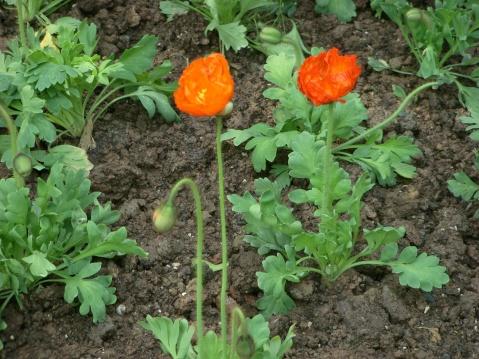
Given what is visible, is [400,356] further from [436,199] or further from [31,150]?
[31,150]

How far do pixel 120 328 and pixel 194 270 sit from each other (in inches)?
12.5

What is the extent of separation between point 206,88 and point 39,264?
754 mm

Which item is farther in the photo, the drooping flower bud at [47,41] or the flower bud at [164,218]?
the drooping flower bud at [47,41]

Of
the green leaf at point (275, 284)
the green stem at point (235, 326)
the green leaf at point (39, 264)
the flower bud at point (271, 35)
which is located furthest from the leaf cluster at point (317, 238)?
the green leaf at point (39, 264)

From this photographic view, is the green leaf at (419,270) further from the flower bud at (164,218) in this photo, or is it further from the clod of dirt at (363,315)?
the flower bud at (164,218)

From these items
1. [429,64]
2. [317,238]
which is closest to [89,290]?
[317,238]

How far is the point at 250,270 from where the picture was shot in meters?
3.15

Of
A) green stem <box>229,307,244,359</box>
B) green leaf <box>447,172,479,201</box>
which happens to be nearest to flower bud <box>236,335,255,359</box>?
green stem <box>229,307,244,359</box>

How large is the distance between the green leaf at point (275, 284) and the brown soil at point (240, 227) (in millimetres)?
46

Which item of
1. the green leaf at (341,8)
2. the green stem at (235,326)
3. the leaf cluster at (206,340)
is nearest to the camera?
the green stem at (235,326)

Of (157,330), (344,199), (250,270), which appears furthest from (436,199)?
(157,330)

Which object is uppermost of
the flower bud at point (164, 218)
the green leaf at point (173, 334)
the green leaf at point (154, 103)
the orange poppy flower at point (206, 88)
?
the orange poppy flower at point (206, 88)

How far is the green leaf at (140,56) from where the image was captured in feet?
11.5

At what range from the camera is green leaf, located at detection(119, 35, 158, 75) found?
11.5 ft
